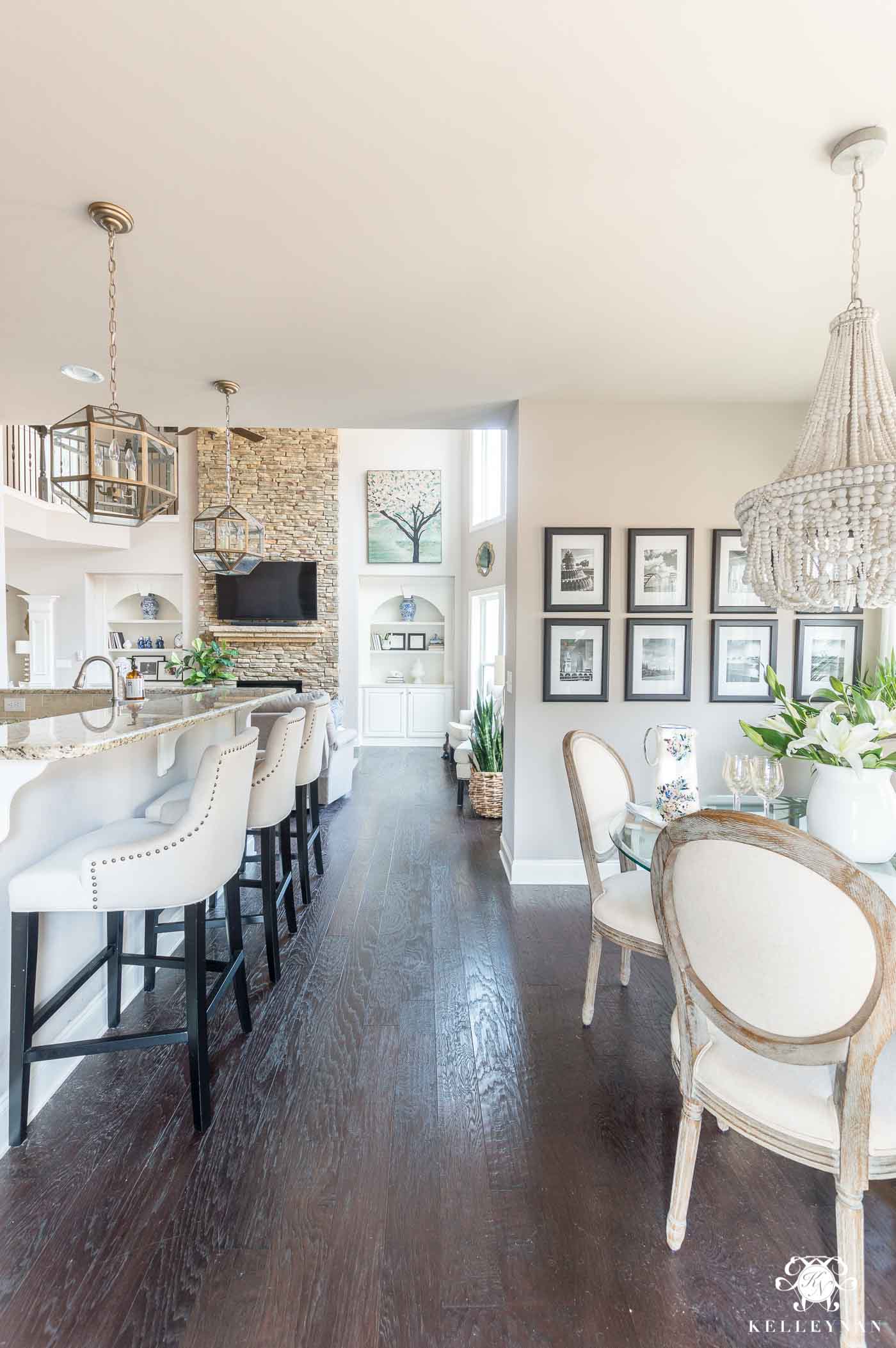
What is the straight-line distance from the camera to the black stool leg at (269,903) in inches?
102

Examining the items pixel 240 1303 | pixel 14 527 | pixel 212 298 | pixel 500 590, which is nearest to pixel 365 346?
pixel 212 298

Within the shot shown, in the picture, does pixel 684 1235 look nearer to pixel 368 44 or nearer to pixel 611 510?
pixel 368 44

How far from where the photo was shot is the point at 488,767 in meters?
5.13

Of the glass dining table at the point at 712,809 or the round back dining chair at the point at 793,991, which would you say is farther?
the glass dining table at the point at 712,809

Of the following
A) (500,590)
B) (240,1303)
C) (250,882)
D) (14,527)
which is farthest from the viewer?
(500,590)

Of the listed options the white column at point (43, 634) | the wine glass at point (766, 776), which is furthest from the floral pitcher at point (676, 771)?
the white column at point (43, 634)

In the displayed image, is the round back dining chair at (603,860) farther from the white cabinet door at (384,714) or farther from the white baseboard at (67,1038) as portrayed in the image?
the white cabinet door at (384,714)

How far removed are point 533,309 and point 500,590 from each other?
480 cm

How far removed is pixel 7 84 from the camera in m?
1.51

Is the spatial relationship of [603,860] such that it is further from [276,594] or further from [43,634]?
[43,634]

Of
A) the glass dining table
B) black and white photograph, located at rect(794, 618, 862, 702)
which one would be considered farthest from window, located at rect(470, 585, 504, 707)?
the glass dining table

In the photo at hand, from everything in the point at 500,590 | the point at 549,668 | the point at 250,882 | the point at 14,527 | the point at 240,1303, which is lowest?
the point at 240,1303

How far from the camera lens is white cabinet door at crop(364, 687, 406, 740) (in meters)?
8.63

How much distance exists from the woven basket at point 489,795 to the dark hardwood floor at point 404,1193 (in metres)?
2.44
